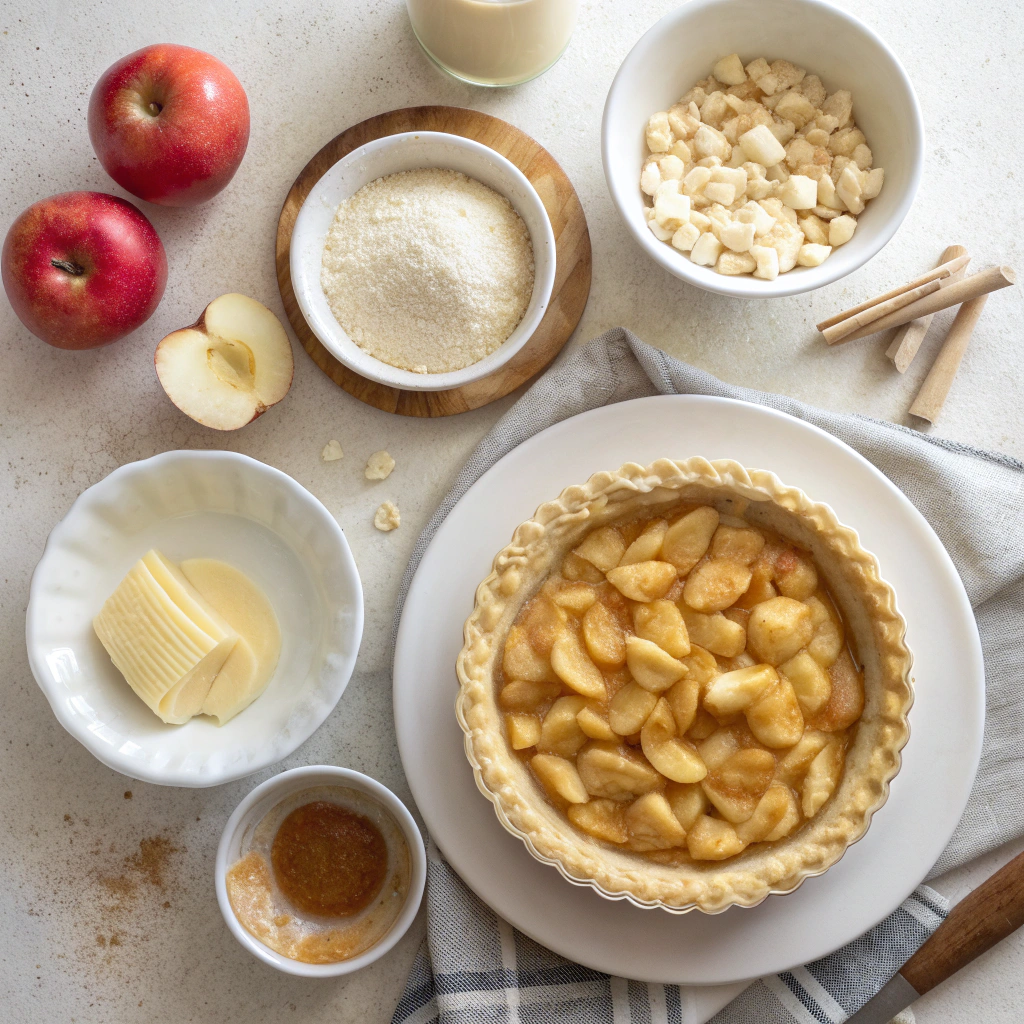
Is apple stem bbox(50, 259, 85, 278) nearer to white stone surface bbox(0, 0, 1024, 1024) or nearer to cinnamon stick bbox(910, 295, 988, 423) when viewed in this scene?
white stone surface bbox(0, 0, 1024, 1024)

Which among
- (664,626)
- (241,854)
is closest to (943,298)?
(664,626)

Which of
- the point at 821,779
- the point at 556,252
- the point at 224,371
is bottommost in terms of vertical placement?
the point at 224,371

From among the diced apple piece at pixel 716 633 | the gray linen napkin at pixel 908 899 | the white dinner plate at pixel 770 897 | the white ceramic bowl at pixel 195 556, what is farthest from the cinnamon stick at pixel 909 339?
the white ceramic bowl at pixel 195 556

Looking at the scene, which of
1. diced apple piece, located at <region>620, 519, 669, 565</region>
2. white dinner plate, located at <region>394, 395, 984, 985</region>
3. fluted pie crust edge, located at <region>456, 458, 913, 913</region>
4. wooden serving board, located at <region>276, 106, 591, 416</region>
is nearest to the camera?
fluted pie crust edge, located at <region>456, 458, 913, 913</region>

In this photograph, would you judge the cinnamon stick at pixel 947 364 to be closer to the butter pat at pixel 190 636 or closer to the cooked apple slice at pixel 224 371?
the cooked apple slice at pixel 224 371

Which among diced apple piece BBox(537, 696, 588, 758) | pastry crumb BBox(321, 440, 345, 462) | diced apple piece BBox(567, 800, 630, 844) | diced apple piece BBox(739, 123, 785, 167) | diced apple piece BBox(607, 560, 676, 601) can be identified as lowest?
pastry crumb BBox(321, 440, 345, 462)

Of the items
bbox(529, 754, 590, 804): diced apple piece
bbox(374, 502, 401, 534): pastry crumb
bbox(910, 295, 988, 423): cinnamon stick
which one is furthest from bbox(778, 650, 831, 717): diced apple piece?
bbox(374, 502, 401, 534): pastry crumb

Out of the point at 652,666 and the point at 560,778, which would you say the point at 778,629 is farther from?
the point at 560,778

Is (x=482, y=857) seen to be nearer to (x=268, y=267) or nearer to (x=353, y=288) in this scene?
(x=353, y=288)
